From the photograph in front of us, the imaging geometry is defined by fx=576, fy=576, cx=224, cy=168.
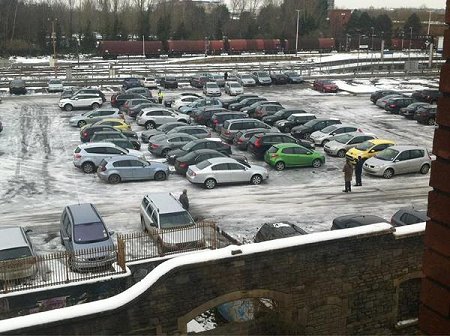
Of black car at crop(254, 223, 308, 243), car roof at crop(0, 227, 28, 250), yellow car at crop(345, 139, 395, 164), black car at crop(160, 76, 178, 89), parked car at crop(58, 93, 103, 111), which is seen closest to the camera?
car roof at crop(0, 227, 28, 250)

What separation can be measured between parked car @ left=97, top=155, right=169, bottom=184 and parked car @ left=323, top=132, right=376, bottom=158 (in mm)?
9134

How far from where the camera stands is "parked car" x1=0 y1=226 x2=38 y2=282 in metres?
14.1

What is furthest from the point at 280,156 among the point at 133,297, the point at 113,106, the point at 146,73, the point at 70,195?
the point at 146,73

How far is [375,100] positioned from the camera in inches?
1816

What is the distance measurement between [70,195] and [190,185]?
4.85 metres

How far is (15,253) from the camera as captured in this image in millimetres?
14844

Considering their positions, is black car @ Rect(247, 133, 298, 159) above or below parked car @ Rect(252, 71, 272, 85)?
below

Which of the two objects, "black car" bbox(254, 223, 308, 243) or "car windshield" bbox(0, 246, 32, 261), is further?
"black car" bbox(254, 223, 308, 243)

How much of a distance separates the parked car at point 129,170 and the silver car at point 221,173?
132cm

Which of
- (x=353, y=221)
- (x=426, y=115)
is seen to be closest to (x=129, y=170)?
(x=353, y=221)

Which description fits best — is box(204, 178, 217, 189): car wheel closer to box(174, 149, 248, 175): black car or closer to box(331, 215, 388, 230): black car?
box(174, 149, 248, 175): black car

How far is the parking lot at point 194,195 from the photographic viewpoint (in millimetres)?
19688

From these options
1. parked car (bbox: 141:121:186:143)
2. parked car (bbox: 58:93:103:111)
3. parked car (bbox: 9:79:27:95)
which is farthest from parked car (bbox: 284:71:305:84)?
parked car (bbox: 141:121:186:143)

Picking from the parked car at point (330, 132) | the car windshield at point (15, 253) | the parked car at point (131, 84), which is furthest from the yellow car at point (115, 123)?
the parked car at point (131, 84)
